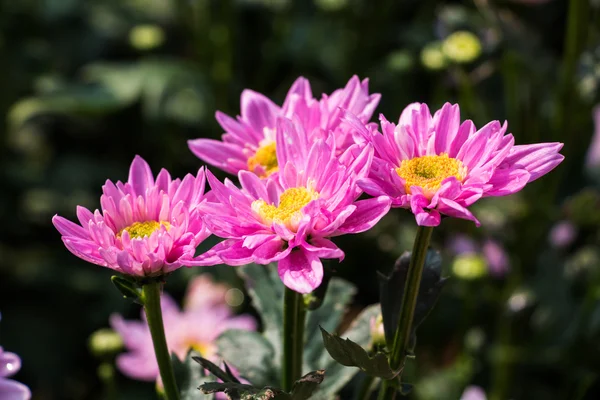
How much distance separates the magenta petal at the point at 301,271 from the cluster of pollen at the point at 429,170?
0.08 metres

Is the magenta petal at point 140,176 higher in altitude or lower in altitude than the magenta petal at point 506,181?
higher

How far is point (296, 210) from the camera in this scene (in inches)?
23.6

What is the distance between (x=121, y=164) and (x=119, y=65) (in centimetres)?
21

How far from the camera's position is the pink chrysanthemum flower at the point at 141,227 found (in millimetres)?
573

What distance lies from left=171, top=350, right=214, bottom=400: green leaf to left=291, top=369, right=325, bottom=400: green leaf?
0.10 metres

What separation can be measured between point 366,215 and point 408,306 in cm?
8

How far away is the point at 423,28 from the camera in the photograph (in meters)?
1.67

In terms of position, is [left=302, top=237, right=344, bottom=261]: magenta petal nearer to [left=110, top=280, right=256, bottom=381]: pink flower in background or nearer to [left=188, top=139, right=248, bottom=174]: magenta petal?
[left=188, top=139, right=248, bottom=174]: magenta petal

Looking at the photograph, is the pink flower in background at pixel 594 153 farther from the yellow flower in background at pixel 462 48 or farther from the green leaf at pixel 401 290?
the green leaf at pixel 401 290

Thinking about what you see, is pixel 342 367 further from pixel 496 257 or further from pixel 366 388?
pixel 496 257

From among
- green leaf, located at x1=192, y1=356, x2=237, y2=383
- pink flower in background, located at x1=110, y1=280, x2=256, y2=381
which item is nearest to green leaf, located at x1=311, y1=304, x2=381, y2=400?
green leaf, located at x1=192, y1=356, x2=237, y2=383

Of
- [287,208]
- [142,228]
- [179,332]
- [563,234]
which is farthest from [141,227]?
[563,234]

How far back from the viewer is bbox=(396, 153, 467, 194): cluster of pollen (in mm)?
585

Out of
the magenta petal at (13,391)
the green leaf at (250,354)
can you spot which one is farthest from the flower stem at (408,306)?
the magenta petal at (13,391)
